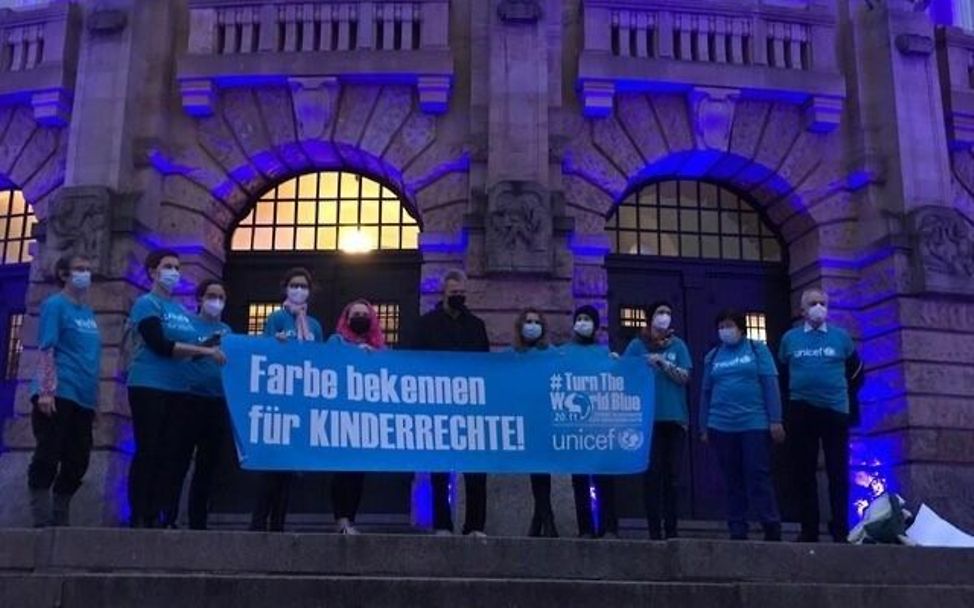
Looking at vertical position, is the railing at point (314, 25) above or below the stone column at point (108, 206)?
above

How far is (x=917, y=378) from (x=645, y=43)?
6109mm

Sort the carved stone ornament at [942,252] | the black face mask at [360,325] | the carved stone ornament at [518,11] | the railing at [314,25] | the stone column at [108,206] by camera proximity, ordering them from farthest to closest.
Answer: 1. the railing at [314,25]
2. the carved stone ornament at [518,11]
3. the carved stone ornament at [942,252]
4. the stone column at [108,206]
5. the black face mask at [360,325]

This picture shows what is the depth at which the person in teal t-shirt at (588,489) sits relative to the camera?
29.8 ft

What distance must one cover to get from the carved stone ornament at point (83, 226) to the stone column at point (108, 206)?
0.04 ft

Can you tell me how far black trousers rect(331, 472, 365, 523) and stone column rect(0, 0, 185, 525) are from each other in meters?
5.19

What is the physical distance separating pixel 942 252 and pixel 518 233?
5.87 meters

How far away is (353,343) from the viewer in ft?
29.2

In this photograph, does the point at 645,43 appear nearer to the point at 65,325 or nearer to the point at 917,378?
the point at 917,378

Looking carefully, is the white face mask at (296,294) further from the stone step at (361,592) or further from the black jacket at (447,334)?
the stone step at (361,592)

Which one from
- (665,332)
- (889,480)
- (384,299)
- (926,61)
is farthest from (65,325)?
(926,61)

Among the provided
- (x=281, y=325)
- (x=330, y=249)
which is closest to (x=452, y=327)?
(x=281, y=325)

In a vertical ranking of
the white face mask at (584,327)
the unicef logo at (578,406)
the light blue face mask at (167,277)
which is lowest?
the unicef logo at (578,406)

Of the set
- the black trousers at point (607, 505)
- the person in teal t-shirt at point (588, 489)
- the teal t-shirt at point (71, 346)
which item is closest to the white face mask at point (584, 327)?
the person in teal t-shirt at point (588, 489)

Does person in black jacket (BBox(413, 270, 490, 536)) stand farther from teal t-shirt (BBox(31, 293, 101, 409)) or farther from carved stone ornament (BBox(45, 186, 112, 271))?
carved stone ornament (BBox(45, 186, 112, 271))
